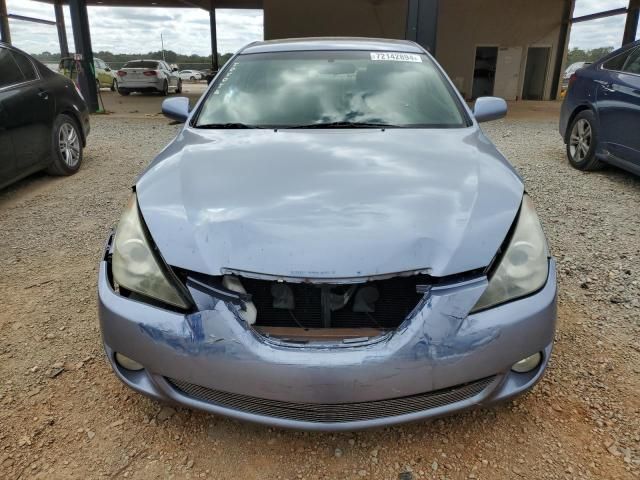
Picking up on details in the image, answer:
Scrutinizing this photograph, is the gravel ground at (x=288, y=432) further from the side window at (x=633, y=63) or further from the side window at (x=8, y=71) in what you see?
the side window at (x=633, y=63)

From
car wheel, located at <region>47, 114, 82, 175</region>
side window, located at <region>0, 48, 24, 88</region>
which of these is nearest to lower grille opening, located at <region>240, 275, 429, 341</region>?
side window, located at <region>0, 48, 24, 88</region>

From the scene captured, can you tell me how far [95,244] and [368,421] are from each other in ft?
9.28

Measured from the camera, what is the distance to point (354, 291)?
1625 millimetres

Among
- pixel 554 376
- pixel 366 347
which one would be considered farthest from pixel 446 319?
pixel 554 376

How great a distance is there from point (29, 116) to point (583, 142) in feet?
19.1

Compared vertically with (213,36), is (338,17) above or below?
above

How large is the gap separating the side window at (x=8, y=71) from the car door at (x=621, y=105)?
588cm

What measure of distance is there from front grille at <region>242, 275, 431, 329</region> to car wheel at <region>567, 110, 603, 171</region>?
15.3ft

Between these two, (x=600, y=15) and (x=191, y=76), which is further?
(x=191, y=76)

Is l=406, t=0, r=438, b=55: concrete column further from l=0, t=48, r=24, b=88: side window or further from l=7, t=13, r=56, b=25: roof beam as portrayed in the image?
l=7, t=13, r=56, b=25: roof beam

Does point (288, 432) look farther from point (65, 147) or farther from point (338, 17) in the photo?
point (338, 17)

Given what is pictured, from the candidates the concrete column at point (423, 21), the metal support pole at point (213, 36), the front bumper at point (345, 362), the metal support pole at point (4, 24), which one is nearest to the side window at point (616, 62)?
the concrete column at point (423, 21)

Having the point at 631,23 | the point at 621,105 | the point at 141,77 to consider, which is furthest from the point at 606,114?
the point at 141,77

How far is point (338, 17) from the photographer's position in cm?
1750
